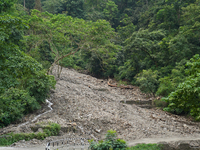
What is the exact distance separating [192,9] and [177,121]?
54.7 feet

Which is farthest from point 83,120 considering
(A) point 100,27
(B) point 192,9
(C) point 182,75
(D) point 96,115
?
(B) point 192,9

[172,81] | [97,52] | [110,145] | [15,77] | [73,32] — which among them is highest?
[73,32]

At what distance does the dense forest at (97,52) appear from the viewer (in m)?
9.21

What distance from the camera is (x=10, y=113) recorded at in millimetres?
12359

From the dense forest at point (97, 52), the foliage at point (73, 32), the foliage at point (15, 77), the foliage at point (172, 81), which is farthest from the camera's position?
the foliage at point (172, 81)

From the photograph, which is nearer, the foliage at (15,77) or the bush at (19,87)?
the foliage at (15,77)

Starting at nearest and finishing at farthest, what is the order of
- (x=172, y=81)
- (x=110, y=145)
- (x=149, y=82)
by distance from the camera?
(x=110, y=145)
(x=172, y=81)
(x=149, y=82)

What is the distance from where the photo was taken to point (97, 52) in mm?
22500

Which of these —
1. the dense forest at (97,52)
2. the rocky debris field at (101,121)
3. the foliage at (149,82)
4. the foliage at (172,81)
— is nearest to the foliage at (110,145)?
the dense forest at (97,52)

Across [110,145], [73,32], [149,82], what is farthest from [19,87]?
[149,82]

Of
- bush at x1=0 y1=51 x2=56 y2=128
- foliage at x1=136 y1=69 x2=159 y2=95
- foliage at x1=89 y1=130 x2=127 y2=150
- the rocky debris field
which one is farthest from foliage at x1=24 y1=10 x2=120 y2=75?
foliage at x1=89 y1=130 x2=127 y2=150

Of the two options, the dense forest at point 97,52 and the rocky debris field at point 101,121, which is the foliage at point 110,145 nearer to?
the dense forest at point 97,52

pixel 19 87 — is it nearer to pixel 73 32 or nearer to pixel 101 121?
pixel 101 121

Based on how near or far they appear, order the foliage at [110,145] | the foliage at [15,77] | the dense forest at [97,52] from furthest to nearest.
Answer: the dense forest at [97,52], the foliage at [15,77], the foliage at [110,145]
